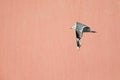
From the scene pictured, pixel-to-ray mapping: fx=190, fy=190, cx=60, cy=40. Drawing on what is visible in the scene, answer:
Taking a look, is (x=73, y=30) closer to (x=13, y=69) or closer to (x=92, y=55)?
(x=92, y=55)

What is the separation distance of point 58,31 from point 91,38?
11.6 inches

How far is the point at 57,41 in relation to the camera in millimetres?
1631

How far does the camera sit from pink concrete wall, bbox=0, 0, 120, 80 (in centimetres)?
148

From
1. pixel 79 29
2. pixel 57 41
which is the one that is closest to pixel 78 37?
pixel 79 29

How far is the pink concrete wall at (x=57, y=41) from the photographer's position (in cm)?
148

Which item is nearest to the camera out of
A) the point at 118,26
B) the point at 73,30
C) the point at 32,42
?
the point at 118,26

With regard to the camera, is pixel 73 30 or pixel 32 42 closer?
pixel 73 30

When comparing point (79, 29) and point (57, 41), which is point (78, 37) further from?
point (57, 41)

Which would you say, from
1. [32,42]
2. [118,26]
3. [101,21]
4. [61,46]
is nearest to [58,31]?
[61,46]

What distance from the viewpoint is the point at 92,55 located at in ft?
4.97

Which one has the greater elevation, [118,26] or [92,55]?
[118,26]

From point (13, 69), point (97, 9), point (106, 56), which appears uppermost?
point (97, 9)

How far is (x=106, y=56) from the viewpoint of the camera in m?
1.48

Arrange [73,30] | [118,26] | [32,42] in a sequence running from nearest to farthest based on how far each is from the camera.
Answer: [118,26] < [73,30] < [32,42]
